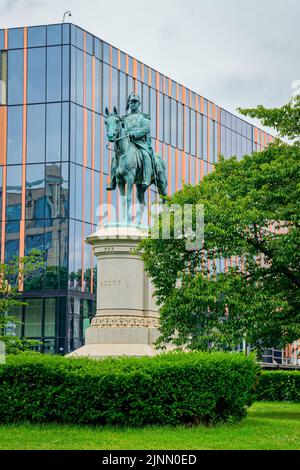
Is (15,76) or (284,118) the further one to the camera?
(15,76)

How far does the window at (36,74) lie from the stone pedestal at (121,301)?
111 feet

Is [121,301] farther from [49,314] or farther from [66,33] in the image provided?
[66,33]

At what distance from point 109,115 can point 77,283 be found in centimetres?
3108

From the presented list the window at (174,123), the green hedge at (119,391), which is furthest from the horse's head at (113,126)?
the window at (174,123)

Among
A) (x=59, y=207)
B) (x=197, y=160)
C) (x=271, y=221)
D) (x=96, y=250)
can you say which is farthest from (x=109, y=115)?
(x=197, y=160)

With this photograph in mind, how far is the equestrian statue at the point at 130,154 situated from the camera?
2581 centimetres

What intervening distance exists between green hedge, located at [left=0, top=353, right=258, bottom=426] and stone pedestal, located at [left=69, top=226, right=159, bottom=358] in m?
7.44

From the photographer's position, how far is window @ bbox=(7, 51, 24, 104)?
58281 millimetres

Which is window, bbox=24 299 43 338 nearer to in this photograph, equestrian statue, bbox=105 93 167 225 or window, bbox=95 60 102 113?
window, bbox=95 60 102 113

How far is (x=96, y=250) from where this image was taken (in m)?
25.6

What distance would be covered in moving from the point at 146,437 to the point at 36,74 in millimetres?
46080

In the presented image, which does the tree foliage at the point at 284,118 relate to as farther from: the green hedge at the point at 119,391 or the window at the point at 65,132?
the window at the point at 65,132

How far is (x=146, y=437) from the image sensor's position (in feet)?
48.0

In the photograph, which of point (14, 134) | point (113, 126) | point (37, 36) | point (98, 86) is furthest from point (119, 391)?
point (98, 86)
